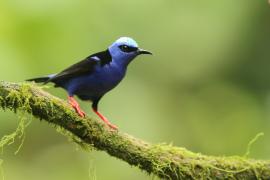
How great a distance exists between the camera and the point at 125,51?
5566mm

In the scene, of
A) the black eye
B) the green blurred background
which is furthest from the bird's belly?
the green blurred background

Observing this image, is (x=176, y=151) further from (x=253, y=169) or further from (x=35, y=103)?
(x=35, y=103)

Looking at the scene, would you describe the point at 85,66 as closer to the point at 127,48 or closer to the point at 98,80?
the point at 98,80

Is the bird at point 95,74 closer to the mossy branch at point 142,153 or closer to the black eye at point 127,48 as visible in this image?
the black eye at point 127,48

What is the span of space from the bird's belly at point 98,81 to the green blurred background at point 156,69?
242 cm

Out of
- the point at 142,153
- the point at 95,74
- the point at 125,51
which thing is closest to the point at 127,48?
the point at 125,51

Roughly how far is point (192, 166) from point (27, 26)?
4197 mm


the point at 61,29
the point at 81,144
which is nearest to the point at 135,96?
the point at 61,29

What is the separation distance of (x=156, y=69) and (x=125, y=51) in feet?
17.1

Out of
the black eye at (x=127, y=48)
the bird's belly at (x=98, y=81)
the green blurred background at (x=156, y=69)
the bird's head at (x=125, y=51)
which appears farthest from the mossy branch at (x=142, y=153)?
the green blurred background at (x=156, y=69)

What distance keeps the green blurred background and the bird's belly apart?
95.4 inches

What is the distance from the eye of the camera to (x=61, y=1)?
8164 millimetres

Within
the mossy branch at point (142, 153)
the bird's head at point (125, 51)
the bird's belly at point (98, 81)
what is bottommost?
the mossy branch at point (142, 153)

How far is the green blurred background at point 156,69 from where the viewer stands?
823 cm
